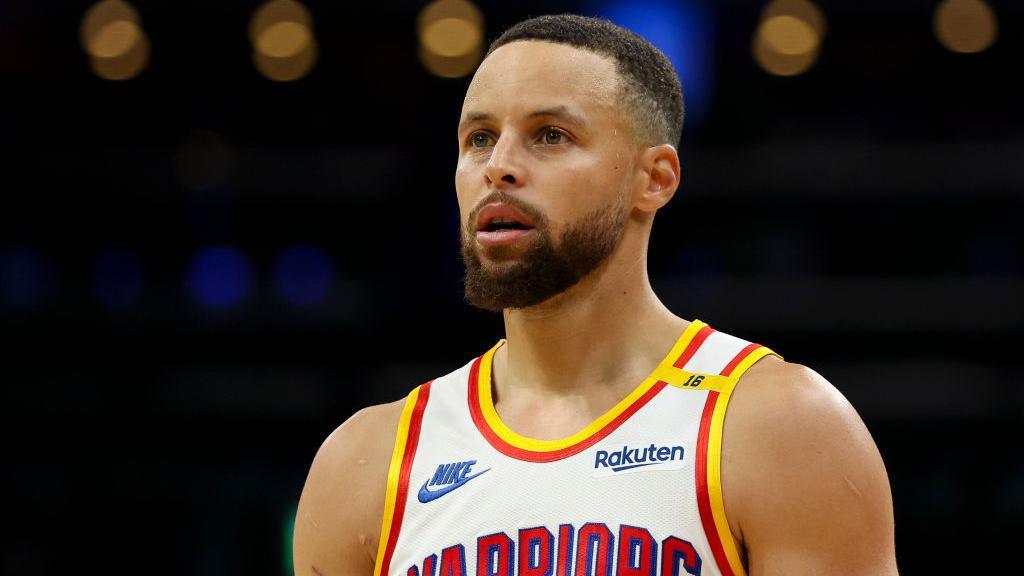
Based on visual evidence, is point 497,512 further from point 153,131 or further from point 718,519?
point 153,131

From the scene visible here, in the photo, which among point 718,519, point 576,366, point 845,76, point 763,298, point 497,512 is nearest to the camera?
point 718,519

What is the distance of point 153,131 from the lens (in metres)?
11.2

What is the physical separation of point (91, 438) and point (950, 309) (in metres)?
7.03

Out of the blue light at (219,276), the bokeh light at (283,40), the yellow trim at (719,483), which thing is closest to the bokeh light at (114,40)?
the bokeh light at (283,40)

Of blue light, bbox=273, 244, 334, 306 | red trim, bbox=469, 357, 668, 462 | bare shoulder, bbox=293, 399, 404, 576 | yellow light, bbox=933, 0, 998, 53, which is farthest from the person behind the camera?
blue light, bbox=273, 244, 334, 306

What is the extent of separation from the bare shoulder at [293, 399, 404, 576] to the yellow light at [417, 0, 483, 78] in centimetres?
766

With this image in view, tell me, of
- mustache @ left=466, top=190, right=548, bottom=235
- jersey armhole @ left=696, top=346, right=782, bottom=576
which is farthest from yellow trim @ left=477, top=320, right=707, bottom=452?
mustache @ left=466, top=190, right=548, bottom=235

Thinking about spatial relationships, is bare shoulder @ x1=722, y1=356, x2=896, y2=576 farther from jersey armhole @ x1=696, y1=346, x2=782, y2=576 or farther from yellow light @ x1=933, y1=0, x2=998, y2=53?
yellow light @ x1=933, y1=0, x2=998, y2=53

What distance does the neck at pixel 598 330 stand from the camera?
127 inches

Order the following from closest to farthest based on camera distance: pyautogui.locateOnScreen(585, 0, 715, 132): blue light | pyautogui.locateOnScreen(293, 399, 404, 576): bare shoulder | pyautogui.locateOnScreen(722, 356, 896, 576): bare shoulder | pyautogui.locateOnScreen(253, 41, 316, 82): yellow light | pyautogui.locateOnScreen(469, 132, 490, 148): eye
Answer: pyautogui.locateOnScreen(722, 356, 896, 576): bare shoulder < pyautogui.locateOnScreen(293, 399, 404, 576): bare shoulder < pyautogui.locateOnScreen(469, 132, 490, 148): eye < pyautogui.locateOnScreen(585, 0, 715, 132): blue light < pyautogui.locateOnScreen(253, 41, 316, 82): yellow light

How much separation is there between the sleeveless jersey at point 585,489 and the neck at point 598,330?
0.09 meters

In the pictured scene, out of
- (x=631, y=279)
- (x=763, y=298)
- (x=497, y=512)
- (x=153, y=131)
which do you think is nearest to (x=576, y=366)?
(x=631, y=279)

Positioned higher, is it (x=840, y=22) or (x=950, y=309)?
(x=840, y=22)

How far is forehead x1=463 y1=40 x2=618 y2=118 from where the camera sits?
10.3 feet
